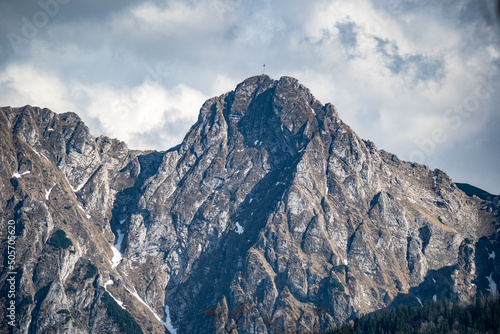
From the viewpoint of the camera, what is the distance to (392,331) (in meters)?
198

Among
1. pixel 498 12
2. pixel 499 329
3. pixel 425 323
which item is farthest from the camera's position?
pixel 425 323

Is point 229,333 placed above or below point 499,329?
below

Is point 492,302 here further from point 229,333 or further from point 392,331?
point 229,333

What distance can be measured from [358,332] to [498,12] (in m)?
183

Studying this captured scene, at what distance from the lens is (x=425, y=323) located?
621ft

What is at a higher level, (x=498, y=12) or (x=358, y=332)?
(x=358, y=332)

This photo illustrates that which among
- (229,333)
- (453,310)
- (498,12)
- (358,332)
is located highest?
(453,310)

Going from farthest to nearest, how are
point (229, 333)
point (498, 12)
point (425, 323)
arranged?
point (425, 323)
point (229, 333)
point (498, 12)

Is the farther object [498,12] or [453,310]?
[453,310]

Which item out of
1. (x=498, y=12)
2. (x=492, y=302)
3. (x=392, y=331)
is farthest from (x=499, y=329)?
(x=498, y=12)

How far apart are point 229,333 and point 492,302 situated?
542 ft

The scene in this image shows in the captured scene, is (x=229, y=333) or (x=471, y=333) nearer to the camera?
(x=229, y=333)

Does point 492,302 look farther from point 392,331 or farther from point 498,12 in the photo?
point 498,12

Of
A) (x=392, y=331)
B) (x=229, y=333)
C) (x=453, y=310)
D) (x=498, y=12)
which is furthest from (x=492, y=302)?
(x=498, y=12)
